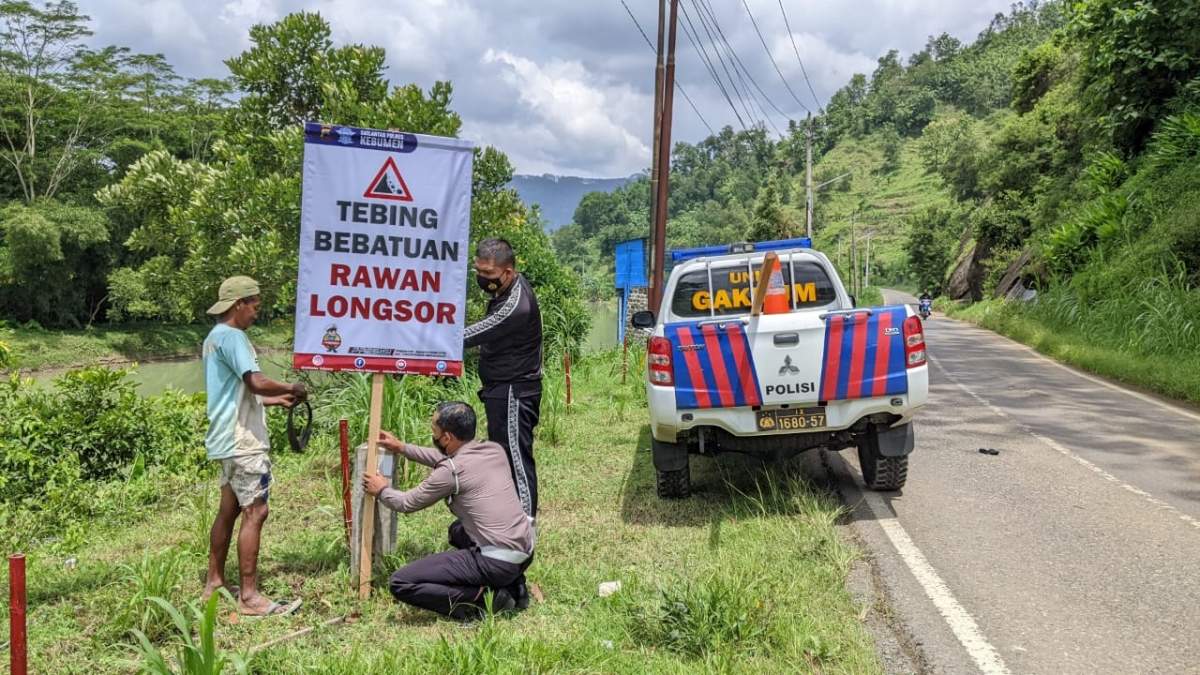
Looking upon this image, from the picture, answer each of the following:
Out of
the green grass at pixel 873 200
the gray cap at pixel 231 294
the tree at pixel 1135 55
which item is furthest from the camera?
the green grass at pixel 873 200

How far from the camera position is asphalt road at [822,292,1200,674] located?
12.2 feet

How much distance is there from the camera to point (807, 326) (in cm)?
575

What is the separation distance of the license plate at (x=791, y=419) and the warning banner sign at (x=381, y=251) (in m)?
2.32

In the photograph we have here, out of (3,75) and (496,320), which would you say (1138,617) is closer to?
(496,320)

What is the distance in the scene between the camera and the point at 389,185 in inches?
183

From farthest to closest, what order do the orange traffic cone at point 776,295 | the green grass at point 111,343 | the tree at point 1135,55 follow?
the green grass at point 111,343 → the tree at point 1135,55 → the orange traffic cone at point 776,295

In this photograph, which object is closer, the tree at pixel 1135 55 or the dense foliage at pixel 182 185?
the dense foliage at pixel 182 185

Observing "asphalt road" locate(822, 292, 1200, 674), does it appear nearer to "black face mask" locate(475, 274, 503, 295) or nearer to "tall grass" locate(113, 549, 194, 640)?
"black face mask" locate(475, 274, 503, 295)

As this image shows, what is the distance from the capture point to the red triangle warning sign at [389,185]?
463 centimetres

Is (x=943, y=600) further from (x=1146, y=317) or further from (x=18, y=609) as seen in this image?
(x=1146, y=317)

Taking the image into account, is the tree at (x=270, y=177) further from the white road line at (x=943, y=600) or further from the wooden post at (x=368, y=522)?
the white road line at (x=943, y=600)

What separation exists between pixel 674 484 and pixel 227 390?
3376 millimetres

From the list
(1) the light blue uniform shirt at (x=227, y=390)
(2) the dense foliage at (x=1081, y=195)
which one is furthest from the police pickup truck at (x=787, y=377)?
(2) the dense foliage at (x=1081, y=195)

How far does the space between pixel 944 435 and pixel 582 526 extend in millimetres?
4623
